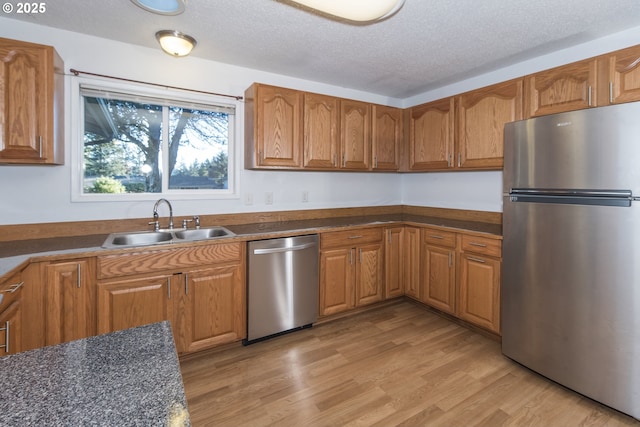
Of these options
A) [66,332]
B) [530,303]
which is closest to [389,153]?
[530,303]

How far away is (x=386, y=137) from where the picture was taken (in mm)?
3510

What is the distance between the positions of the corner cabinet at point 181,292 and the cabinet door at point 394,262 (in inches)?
58.8

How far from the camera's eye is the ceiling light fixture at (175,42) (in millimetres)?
2199

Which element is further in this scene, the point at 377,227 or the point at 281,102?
the point at 377,227

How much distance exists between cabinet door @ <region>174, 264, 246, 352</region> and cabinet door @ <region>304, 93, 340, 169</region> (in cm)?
127

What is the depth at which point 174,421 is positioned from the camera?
53cm

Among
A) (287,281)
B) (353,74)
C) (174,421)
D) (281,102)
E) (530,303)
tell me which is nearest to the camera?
(174,421)

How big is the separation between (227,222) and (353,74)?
187cm

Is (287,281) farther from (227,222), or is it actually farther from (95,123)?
(95,123)

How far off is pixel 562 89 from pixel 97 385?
3005mm

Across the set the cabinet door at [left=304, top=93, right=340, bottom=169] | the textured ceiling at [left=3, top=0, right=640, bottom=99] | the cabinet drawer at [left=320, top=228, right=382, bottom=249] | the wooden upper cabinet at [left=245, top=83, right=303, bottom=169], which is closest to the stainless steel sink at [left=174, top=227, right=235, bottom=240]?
the wooden upper cabinet at [left=245, top=83, right=303, bottom=169]

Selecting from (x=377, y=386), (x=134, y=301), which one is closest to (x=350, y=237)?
(x=377, y=386)

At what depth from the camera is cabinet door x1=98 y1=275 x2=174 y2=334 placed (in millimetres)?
2014

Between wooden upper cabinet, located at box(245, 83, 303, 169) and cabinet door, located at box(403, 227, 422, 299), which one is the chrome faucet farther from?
cabinet door, located at box(403, 227, 422, 299)
